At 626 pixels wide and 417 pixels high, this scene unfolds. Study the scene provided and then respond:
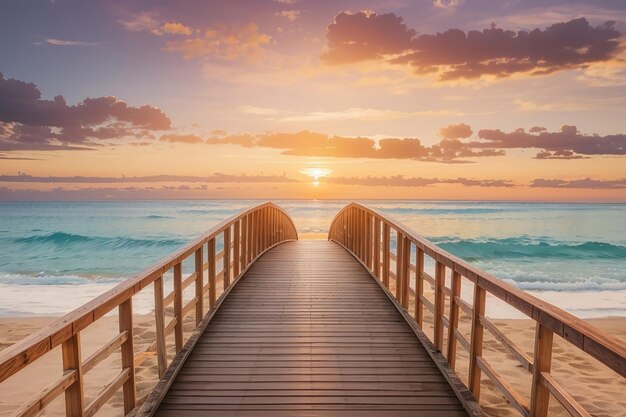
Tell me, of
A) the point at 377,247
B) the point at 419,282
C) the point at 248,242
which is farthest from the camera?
the point at 248,242

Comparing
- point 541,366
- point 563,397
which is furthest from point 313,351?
point 563,397

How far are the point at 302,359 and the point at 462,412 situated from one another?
1.44 m

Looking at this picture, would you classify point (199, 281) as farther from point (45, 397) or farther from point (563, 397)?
point (563, 397)

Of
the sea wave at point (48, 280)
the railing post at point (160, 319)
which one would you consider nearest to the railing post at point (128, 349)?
the railing post at point (160, 319)

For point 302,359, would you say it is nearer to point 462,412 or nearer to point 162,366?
point 162,366

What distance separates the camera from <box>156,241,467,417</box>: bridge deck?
303cm

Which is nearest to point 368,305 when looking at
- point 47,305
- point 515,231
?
point 47,305

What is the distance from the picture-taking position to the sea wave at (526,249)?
2978 centimetres

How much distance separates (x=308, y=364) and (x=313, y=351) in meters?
0.31

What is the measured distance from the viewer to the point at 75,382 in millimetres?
2176

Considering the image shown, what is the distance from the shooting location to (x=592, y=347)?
70.1 inches

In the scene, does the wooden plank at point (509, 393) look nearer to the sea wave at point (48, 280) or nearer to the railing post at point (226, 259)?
the railing post at point (226, 259)

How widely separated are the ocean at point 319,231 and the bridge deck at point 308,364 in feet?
26.0

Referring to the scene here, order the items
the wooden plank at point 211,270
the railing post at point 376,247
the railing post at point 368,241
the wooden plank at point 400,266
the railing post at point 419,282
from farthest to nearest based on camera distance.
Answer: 1. the railing post at point 368,241
2. the railing post at point 376,247
3. the wooden plank at point 400,266
4. the wooden plank at point 211,270
5. the railing post at point 419,282
